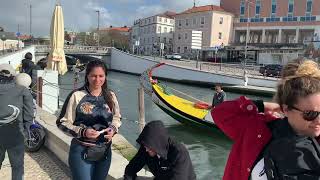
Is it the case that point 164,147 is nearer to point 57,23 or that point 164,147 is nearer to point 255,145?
point 255,145

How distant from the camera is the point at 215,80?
36781mm

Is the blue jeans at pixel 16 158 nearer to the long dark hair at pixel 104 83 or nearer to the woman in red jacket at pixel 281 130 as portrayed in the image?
the long dark hair at pixel 104 83

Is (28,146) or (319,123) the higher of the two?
(319,123)

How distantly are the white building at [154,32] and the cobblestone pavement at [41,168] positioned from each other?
260 feet

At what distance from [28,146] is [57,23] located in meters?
7.66

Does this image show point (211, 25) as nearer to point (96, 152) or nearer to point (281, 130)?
point (96, 152)

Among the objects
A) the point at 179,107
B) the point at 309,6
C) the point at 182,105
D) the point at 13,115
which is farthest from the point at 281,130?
the point at 309,6

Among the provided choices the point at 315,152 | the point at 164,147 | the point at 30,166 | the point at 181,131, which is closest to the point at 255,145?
the point at 315,152

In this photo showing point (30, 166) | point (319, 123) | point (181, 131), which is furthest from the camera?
point (181, 131)

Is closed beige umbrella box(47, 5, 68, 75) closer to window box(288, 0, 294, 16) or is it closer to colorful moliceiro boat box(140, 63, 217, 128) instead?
colorful moliceiro boat box(140, 63, 217, 128)

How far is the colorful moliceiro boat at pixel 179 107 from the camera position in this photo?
1476 cm

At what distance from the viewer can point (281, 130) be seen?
5.81 ft

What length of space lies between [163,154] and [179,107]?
41.7ft

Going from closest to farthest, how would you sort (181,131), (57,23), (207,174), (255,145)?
(255,145), (207,174), (57,23), (181,131)
